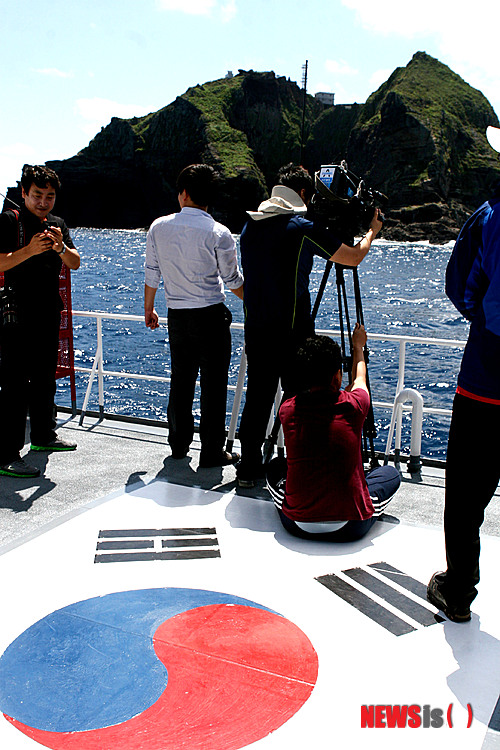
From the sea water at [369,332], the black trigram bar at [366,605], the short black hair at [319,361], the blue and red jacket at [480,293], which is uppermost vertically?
the blue and red jacket at [480,293]

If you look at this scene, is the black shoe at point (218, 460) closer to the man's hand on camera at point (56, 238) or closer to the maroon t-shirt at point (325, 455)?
the maroon t-shirt at point (325, 455)

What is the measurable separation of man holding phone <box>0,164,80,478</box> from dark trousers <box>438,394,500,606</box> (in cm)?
285

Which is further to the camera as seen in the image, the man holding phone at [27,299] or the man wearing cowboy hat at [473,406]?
the man holding phone at [27,299]

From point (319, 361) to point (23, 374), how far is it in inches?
92.1

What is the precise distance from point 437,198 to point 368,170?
1772 cm

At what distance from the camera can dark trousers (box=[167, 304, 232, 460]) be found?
14.7 feet

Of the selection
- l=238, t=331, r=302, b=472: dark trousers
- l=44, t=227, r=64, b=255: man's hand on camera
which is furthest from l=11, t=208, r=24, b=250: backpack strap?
l=238, t=331, r=302, b=472: dark trousers

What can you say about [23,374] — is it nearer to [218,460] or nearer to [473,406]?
[218,460]

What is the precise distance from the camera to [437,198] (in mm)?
114000

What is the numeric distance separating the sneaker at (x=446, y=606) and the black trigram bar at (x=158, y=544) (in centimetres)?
104

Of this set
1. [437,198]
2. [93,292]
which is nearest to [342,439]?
[93,292]

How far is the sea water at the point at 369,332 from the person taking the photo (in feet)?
56.4

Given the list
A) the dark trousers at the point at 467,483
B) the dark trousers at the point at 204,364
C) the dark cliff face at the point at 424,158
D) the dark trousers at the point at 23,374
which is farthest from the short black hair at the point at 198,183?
the dark cliff face at the point at 424,158

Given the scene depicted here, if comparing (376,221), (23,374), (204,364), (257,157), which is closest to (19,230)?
(23,374)
